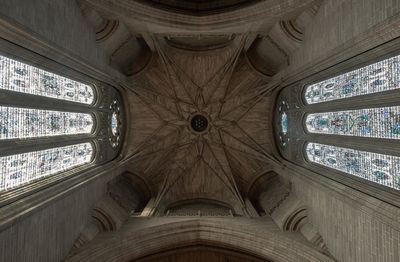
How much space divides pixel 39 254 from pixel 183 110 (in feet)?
29.0

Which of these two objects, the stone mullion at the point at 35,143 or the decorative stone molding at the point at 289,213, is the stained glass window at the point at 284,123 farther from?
the stone mullion at the point at 35,143

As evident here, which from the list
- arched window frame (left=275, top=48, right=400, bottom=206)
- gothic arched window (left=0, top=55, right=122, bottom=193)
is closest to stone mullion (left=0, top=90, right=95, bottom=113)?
gothic arched window (left=0, top=55, right=122, bottom=193)

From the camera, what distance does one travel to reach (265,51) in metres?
13.4

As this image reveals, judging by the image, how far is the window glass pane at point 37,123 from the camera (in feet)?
23.5

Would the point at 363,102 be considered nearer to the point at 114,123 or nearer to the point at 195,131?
the point at 195,131

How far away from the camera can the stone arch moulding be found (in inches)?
359

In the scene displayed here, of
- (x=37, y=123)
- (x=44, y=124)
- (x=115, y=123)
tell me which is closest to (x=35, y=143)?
(x=37, y=123)

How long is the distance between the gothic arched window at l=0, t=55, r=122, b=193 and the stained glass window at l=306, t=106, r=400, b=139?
7370 millimetres

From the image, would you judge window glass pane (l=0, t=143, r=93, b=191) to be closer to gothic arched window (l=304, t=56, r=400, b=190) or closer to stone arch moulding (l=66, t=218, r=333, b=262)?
stone arch moulding (l=66, t=218, r=333, b=262)

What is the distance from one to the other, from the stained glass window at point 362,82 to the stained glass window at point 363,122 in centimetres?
45

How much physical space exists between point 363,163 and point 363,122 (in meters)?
0.97

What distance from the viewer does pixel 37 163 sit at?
8.38 metres

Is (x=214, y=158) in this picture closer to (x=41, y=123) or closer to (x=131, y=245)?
(x=131, y=245)

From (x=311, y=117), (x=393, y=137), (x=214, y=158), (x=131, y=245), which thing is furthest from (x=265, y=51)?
(x=131, y=245)
